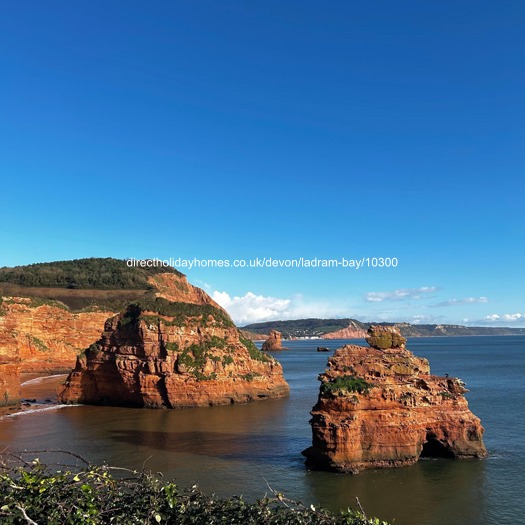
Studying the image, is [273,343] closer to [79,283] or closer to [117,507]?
[79,283]

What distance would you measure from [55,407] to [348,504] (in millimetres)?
38410

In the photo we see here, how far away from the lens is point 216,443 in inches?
1335

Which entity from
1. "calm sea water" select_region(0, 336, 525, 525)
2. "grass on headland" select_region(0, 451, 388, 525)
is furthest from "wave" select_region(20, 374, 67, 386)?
"grass on headland" select_region(0, 451, 388, 525)

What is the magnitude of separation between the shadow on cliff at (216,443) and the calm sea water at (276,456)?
7 cm

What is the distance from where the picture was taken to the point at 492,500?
2241 cm

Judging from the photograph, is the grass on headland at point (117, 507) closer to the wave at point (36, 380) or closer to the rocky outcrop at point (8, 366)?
the rocky outcrop at point (8, 366)

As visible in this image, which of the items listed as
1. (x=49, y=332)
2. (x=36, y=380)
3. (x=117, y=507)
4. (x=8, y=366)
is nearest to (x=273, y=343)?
(x=49, y=332)

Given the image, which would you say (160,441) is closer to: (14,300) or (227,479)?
(227,479)

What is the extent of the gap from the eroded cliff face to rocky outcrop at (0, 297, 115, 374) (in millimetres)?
31669

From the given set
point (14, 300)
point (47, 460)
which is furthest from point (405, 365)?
point (14, 300)

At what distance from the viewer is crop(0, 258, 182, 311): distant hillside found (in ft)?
377

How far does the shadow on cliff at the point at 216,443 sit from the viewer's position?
30.5m

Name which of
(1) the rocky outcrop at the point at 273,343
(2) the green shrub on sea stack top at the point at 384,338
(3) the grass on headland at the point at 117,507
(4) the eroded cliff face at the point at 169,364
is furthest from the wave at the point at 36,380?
(1) the rocky outcrop at the point at 273,343

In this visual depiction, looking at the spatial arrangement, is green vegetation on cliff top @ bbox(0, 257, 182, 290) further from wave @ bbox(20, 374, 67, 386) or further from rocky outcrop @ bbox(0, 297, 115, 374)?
wave @ bbox(20, 374, 67, 386)
